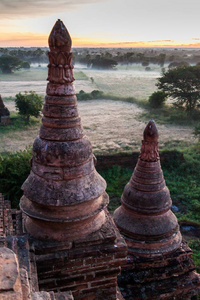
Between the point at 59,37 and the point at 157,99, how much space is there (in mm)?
27694

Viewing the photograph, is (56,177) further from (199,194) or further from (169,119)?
(169,119)

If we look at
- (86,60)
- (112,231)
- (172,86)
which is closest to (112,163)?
(112,231)

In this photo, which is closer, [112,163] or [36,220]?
[36,220]

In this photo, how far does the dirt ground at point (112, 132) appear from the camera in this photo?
19703mm

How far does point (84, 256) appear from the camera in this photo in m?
3.46

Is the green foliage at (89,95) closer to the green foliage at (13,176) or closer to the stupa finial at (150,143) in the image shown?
the green foliage at (13,176)

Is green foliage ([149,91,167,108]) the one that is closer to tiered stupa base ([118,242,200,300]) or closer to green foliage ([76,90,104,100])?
green foliage ([76,90,104,100])

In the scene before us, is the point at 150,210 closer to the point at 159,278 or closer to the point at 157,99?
the point at 159,278

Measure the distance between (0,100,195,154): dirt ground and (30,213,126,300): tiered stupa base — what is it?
45.1 feet

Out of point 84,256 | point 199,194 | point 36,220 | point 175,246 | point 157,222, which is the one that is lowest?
point 199,194

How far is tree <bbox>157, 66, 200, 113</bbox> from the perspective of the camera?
88.6ft

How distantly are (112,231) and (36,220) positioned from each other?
979mm

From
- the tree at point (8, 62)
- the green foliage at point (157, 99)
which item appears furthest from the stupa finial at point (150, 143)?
the tree at point (8, 62)

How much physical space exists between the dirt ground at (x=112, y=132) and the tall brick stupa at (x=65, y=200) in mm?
13807
